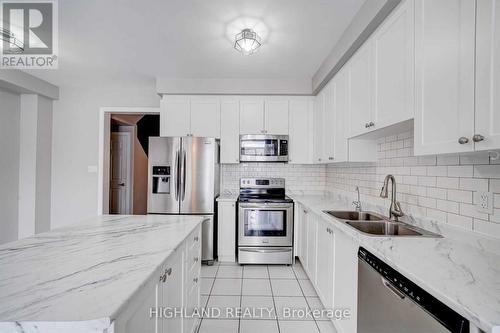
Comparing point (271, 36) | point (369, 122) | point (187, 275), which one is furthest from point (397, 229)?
point (271, 36)

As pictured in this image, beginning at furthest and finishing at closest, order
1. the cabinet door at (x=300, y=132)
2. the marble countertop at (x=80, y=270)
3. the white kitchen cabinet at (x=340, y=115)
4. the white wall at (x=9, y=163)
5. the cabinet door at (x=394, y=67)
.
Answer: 1. the cabinet door at (x=300, y=132)
2. the white wall at (x=9, y=163)
3. the white kitchen cabinet at (x=340, y=115)
4. the cabinet door at (x=394, y=67)
5. the marble countertop at (x=80, y=270)

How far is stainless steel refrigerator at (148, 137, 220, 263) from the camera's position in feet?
10.4

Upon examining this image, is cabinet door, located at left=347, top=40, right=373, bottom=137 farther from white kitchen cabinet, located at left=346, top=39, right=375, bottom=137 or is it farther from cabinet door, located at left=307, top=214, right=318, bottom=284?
cabinet door, located at left=307, top=214, right=318, bottom=284

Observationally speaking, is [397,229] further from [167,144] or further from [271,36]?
[167,144]

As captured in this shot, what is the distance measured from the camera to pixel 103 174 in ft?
13.0

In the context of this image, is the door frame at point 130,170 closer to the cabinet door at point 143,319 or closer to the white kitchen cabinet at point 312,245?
the white kitchen cabinet at point 312,245

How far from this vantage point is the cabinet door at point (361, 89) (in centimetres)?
189

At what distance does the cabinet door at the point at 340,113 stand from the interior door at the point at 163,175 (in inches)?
76.4

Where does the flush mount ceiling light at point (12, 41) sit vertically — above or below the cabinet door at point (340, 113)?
above

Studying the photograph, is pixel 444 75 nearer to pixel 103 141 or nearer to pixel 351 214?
pixel 351 214

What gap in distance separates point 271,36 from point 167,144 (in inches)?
71.6

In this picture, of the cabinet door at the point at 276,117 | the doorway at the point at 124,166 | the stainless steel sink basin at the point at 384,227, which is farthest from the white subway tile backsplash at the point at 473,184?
the doorway at the point at 124,166

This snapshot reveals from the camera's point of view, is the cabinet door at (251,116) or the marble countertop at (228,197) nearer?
the marble countertop at (228,197)

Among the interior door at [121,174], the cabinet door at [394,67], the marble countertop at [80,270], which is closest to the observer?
the marble countertop at [80,270]
